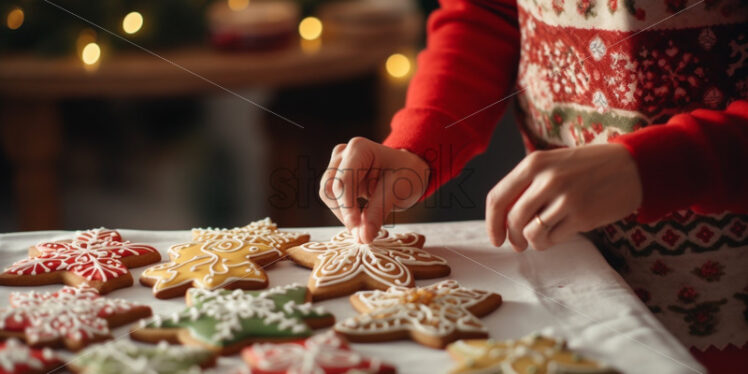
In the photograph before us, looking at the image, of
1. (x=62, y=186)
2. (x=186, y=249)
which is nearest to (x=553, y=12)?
(x=186, y=249)

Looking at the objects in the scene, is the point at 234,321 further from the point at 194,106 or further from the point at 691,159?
the point at 194,106

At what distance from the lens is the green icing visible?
2.28ft

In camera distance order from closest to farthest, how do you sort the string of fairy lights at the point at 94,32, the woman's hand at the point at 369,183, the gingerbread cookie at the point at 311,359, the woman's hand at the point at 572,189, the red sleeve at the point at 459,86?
the gingerbread cookie at the point at 311,359 → the woman's hand at the point at 572,189 → the woman's hand at the point at 369,183 → the red sleeve at the point at 459,86 → the string of fairy lights at the point at 94,32

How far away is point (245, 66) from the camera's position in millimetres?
2150

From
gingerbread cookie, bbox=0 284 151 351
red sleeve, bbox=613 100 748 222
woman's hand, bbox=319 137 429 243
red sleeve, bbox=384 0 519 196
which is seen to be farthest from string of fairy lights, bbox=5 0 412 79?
red sleeve, bbox=613 100 748 222

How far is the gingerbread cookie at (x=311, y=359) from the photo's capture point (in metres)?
0.63

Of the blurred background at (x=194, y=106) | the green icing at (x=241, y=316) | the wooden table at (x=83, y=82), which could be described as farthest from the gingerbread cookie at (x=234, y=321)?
the wooden table at (x=83, y=82)

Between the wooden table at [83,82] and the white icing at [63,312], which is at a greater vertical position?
the wooden table at [83,82]

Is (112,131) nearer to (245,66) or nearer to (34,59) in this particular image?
(34,59)

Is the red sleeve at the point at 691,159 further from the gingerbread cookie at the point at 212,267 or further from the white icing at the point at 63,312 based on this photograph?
the white icing at the point at 63,312

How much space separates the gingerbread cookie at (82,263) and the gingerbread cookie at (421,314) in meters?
0.27

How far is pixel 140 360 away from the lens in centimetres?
64

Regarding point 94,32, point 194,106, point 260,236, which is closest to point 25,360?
point 260,236

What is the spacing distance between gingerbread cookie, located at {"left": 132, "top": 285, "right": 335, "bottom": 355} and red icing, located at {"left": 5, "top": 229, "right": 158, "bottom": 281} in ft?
0.45
